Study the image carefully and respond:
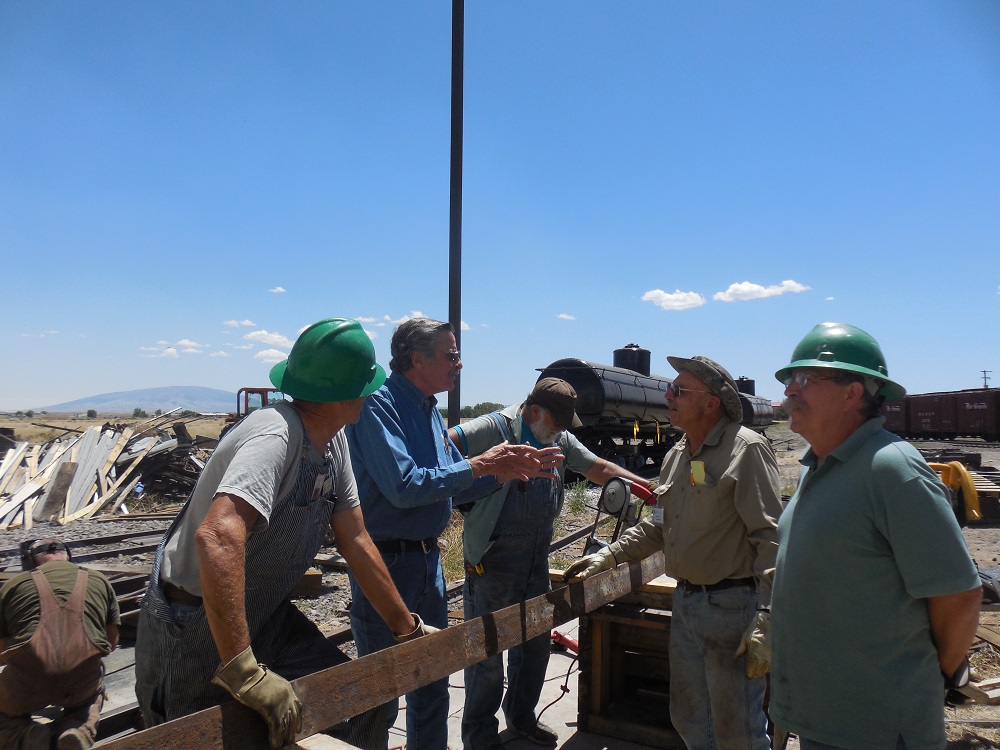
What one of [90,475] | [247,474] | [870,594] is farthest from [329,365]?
[90,475]

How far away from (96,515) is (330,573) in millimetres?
7402

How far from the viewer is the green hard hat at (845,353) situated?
7.29 ft

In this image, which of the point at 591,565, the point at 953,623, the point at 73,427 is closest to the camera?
the point at 953,623

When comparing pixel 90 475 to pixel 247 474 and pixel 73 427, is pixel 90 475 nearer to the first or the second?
pixel 247 474

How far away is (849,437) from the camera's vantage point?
86.1 inches

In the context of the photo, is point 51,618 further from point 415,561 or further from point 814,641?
point 814,641

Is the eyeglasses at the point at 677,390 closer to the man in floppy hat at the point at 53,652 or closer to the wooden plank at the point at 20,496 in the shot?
the man in floppy hat at the point at 53,652

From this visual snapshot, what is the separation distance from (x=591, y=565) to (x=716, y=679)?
0.75m

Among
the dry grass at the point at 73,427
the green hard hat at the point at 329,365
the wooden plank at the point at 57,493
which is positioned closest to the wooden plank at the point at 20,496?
the wooden plank at the point at 57,493

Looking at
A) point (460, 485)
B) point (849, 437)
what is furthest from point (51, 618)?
point (849, 437)

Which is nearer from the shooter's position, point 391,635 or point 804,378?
point 804,378

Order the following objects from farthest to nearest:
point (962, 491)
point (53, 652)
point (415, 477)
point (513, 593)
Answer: point (962, 491) < point (513, 593) < point (53, 652) < point (415, 477)

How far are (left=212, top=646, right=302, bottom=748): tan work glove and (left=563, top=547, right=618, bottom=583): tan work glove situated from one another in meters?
1.91

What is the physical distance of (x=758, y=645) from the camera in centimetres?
271
